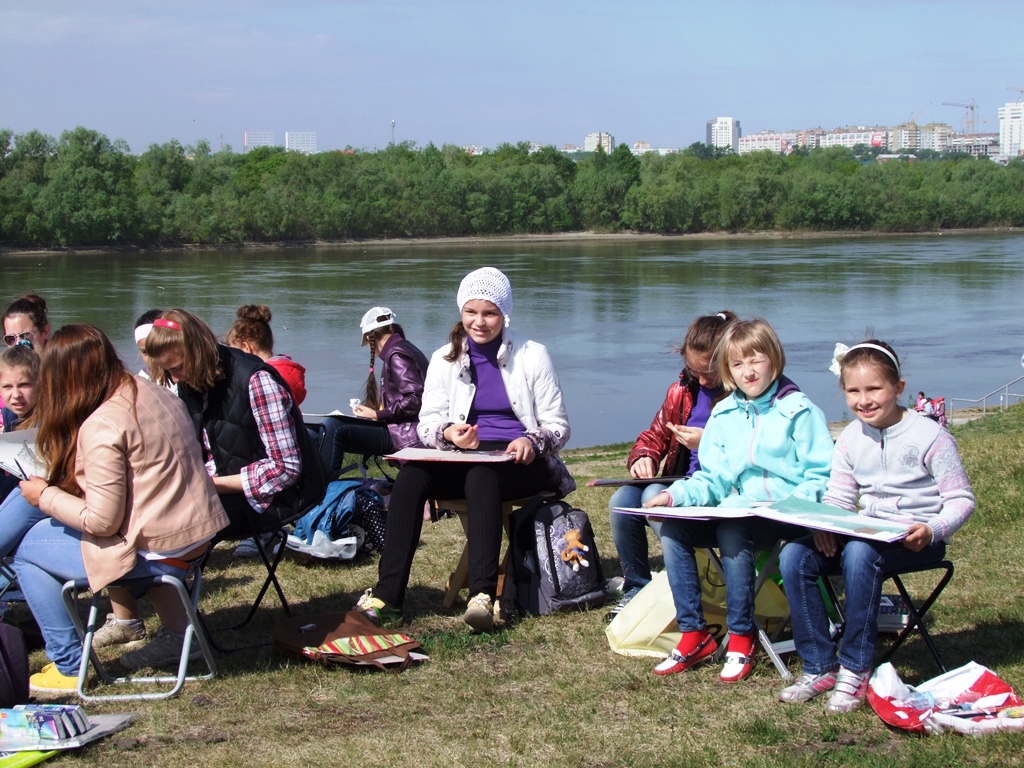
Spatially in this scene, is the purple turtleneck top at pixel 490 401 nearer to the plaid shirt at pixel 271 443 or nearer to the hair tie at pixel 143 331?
the plaid shirt at pixel 271 443

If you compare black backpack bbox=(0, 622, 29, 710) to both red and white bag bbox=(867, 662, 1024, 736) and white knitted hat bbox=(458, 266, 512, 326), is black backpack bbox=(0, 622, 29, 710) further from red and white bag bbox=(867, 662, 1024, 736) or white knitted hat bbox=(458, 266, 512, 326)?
red and white bag bbox=(867, 662, 1024, 736)

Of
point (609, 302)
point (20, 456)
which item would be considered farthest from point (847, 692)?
point (609, 302)

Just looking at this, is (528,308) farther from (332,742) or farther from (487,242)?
(487,242)

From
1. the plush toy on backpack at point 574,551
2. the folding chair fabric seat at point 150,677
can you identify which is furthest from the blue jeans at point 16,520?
the plush toy on backpack at point 574,551

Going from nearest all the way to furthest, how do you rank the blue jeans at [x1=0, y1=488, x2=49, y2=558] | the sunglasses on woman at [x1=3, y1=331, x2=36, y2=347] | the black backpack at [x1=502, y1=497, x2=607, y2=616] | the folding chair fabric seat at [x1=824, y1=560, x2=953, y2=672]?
the folding chair fabric seat at [x1=824, y1=560, x2=953, y2=672], the blue jeans at [x1=0, y1=488, x2=49, y2=558], the black backpack at [x1=502, y1=497, x2=607, y2=616], the sunglasses on woman at [x1=3, y1=331, x2=36, y2=347]

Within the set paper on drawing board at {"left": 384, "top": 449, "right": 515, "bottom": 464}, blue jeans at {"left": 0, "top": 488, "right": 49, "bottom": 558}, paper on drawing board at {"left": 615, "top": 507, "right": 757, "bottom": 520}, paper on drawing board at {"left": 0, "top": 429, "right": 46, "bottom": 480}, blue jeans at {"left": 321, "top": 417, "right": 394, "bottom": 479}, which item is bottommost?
blue jeans at {"left": 321, "top": 417, "right": 394, "bottom": 479}

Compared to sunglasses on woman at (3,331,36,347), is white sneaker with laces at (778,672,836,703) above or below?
below

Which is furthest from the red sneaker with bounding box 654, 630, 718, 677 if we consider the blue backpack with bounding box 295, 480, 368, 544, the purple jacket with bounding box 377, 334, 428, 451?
the purple jacket with bounding box 377, 334, 428, 451

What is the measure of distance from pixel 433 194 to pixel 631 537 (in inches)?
3478

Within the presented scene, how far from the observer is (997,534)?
5.87m

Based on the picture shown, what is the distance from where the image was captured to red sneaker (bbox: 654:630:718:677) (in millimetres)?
3916

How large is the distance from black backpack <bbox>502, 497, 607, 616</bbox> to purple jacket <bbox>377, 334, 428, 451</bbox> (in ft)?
6.49

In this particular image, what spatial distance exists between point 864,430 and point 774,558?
0.52 metres

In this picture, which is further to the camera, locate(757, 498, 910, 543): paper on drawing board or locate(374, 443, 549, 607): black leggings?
locate(374, 443, 549, 607): black leggings
